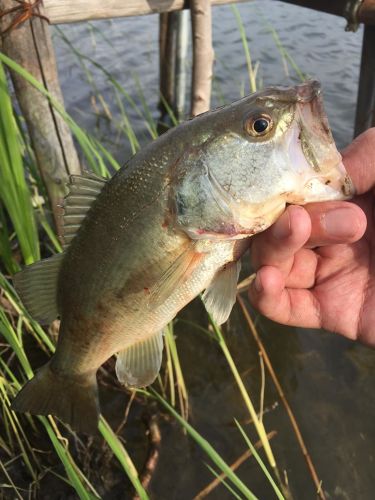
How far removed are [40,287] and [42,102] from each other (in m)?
1.32

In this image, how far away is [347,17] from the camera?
129 inches

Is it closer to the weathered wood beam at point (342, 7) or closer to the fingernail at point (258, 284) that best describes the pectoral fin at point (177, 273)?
the fingernail at point (258, 284)

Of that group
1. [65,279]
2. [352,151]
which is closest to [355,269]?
[352,151]

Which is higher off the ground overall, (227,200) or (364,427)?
(227,200)


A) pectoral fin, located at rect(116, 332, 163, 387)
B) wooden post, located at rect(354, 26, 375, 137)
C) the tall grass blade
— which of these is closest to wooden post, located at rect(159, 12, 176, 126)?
wooden post, located at rect(354, 26, 375, 137)

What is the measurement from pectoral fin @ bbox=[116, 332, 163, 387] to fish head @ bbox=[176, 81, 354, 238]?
1.61 ft

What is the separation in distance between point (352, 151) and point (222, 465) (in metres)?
1.16

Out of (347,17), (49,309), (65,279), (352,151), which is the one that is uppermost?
(347,17)

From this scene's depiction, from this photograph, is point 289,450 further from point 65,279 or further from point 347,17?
point 347,17

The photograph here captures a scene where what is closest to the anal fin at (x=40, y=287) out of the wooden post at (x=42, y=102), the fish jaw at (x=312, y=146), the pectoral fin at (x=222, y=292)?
the pectoral fin at (x=222, y=292)

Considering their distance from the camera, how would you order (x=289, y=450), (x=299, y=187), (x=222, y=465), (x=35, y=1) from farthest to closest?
(x=289, y=450)
(x=35, y=1)
(x=222, y=465)
(x=299, y=187)

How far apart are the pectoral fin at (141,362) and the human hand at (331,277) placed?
16.0 inches

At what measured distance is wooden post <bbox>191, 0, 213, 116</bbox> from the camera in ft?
9.25

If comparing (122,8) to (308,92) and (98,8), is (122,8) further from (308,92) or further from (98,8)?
(308,92)
